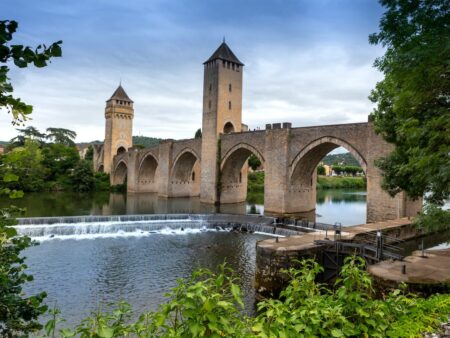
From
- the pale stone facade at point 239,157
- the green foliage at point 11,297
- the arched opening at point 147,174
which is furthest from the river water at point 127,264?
the arched opening at point 147,174

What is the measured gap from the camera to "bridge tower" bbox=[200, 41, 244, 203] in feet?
108

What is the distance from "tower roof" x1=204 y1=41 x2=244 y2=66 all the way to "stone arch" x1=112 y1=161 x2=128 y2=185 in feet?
84.1

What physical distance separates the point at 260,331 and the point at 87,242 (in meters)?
15.6

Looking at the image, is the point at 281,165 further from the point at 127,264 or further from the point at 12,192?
the point at 12,192

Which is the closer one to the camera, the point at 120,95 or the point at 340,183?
the point at 120,95

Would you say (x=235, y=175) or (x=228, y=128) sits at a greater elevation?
(x=228, y=128)

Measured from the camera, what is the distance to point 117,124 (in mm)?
54969

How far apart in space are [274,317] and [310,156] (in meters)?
23.3

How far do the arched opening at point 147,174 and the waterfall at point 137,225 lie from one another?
24.8m

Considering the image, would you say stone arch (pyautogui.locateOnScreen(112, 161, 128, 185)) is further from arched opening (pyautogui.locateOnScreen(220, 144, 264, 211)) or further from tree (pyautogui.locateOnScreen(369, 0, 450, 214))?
tree (pyautogui.locateOnScreen(369, 0, 450, 214))

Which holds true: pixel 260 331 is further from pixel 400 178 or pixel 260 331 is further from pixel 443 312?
pixel 400 178

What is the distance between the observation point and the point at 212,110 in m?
33.4

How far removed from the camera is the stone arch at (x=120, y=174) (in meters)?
54.1

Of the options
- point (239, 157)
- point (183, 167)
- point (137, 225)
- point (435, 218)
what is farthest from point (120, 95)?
point (435, 218)
